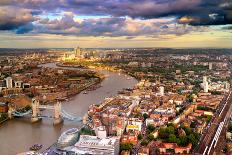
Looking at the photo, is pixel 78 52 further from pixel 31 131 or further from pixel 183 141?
pixel 183 141

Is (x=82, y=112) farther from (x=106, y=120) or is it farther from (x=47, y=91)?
(x=47, y=91)

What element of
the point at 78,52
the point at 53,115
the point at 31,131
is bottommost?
the point at 31,131

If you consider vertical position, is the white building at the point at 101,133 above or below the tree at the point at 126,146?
above

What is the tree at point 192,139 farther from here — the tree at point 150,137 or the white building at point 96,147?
the white building at point 96,147

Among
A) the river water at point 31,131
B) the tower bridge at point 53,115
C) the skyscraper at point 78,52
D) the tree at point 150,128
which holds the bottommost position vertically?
the river water at point 31,131

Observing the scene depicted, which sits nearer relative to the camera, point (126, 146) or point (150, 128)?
point (126, 146)

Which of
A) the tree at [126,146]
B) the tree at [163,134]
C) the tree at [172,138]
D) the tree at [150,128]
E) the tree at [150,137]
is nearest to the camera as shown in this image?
the tree at [126,146]

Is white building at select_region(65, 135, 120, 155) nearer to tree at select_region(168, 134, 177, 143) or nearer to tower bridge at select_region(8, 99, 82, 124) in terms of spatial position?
tree at select_region(168, 134, 177, 143)

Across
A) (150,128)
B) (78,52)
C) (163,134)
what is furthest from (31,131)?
(78,52)

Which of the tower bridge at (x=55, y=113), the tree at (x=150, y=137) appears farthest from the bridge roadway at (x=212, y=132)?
the tower bridge at (x=55, y=113)
